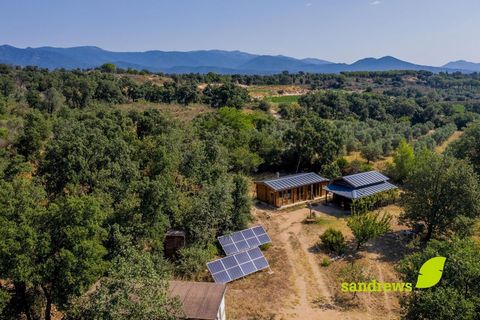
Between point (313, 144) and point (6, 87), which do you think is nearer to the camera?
point (313, 144)

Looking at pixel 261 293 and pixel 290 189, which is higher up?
pixel 290 189

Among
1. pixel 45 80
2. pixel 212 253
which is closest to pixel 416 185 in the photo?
pixel 212 253

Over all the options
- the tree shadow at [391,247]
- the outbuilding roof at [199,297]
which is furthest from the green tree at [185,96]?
the outbuilding roof at [199,297]

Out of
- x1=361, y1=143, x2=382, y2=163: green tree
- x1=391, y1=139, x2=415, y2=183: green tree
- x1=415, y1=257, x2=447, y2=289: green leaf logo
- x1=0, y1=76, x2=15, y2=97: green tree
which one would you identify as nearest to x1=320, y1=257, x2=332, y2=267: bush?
x1=415, y1=257, x2=447, y2=289: green leaf logo

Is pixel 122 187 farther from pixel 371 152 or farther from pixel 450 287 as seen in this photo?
pixel 371 152

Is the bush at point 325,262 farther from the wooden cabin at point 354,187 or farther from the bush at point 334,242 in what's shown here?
the wooden cabin at point 354,187

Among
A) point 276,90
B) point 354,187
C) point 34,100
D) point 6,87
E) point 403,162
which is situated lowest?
point 354,187

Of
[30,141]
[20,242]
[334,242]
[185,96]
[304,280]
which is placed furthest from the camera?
[185,96]

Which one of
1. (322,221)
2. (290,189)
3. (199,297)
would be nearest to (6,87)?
(290,189)
